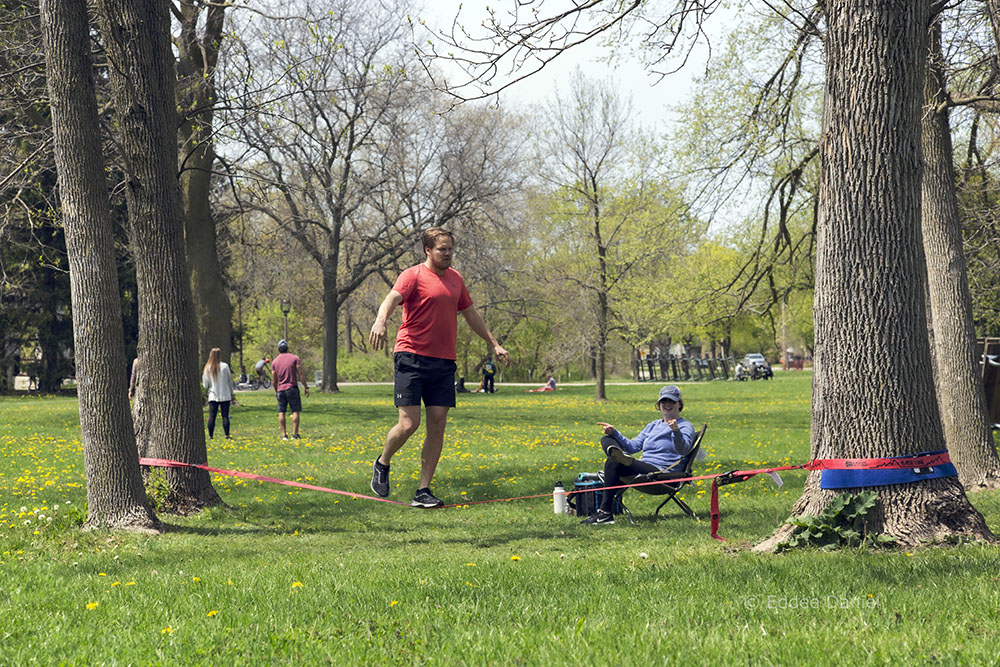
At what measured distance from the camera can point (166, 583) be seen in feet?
17.9

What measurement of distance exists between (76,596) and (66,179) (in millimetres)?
3948

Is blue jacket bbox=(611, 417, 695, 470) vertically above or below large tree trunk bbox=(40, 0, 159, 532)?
below

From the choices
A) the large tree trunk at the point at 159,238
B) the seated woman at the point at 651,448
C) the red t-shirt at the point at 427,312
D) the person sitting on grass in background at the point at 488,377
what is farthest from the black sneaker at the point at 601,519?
the person sitting on grass in background at the point at 488,377

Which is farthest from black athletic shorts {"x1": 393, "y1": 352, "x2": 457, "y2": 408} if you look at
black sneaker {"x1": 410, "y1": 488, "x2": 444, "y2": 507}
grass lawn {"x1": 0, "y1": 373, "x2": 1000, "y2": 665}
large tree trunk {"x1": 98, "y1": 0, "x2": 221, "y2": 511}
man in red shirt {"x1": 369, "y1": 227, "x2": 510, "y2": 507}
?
large tree trunk {"x1": 98, "y1": 0, "x2": 221, "y2": 511}

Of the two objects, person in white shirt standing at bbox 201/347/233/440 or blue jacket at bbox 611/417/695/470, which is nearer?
blue jacket at bbox 611/417/695/470

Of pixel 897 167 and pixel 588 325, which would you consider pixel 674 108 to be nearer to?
pixel 897 167

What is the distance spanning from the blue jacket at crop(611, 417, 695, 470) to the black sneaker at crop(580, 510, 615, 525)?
2.18 feet

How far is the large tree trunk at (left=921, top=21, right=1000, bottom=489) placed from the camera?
1029 cm

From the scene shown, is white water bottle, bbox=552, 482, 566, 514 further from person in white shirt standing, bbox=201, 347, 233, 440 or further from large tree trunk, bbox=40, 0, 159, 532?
person in white shirt standing, bbox=201, 347, 233, 440

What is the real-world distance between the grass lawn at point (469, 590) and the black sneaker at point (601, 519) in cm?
25

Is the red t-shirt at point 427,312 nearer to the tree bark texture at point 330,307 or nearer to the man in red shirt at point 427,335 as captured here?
the man in red shirt at point 427,335

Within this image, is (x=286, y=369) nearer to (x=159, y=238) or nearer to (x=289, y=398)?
(x=289, y=398)

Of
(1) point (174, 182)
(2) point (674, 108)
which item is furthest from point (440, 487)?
(2) point (674, 108)

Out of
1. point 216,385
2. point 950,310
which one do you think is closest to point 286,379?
point 216,385
